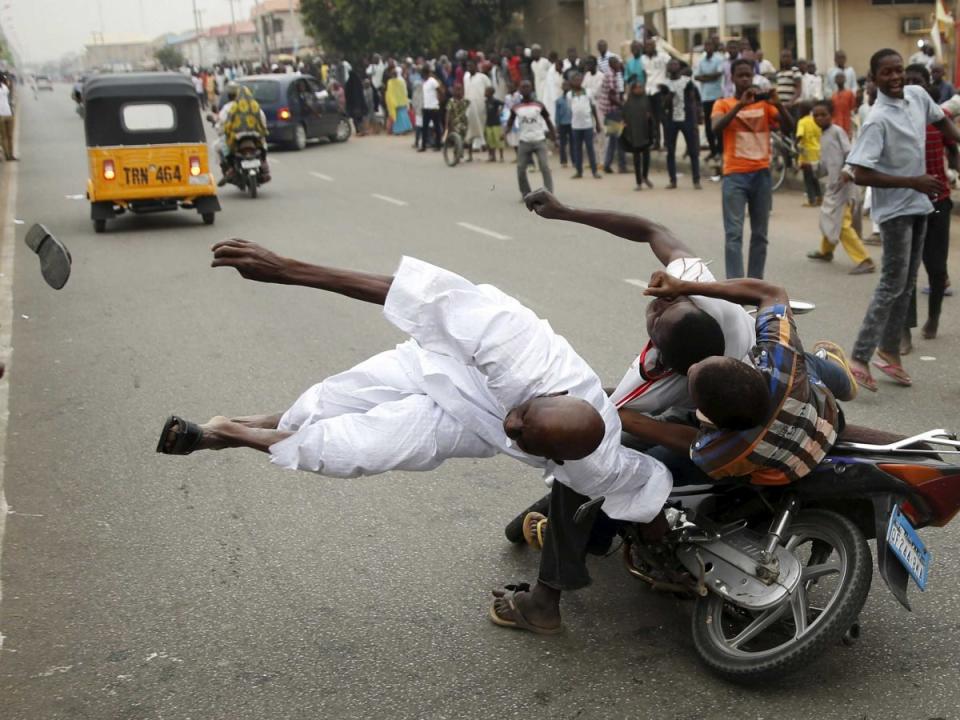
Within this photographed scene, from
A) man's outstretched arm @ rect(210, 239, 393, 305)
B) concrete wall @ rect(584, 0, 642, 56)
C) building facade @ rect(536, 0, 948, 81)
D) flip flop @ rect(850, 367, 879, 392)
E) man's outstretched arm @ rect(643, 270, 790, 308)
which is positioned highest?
concrete wall @ rect(584, 0, 642, 56)

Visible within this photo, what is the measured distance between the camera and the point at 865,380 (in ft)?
21.1

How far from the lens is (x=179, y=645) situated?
3.86 metres

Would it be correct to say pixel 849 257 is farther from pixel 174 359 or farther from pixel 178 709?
pixel 178 709

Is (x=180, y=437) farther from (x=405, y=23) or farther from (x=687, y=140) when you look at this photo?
(x=405, y=23)

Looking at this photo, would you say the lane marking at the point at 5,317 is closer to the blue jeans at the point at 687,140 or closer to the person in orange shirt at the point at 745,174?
the person in orange shirt at the point at 745,174

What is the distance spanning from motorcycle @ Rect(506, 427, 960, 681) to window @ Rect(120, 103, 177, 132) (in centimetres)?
1168

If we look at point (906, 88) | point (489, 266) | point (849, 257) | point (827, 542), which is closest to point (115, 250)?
point (489, 266)

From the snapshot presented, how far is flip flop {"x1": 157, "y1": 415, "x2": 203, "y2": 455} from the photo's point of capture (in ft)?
11.2

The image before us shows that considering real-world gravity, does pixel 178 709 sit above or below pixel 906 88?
below

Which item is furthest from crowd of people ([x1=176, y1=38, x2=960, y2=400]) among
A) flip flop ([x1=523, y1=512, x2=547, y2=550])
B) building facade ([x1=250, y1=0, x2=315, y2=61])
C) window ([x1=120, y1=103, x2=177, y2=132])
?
building facade ([x1=250, y1=0, x2=315, y2=61])

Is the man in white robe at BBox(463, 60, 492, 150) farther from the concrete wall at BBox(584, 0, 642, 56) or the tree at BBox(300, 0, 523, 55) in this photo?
the tree at BBox(300, 0, 523, 55)

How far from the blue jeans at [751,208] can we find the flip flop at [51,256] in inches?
218

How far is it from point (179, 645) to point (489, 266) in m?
7.28

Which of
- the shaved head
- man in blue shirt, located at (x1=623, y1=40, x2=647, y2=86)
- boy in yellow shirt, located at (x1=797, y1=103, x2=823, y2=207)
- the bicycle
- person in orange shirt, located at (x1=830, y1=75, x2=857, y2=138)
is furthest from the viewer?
man in blue shirt, located at (x1=623, y1=40, x2=647, y2=86)
